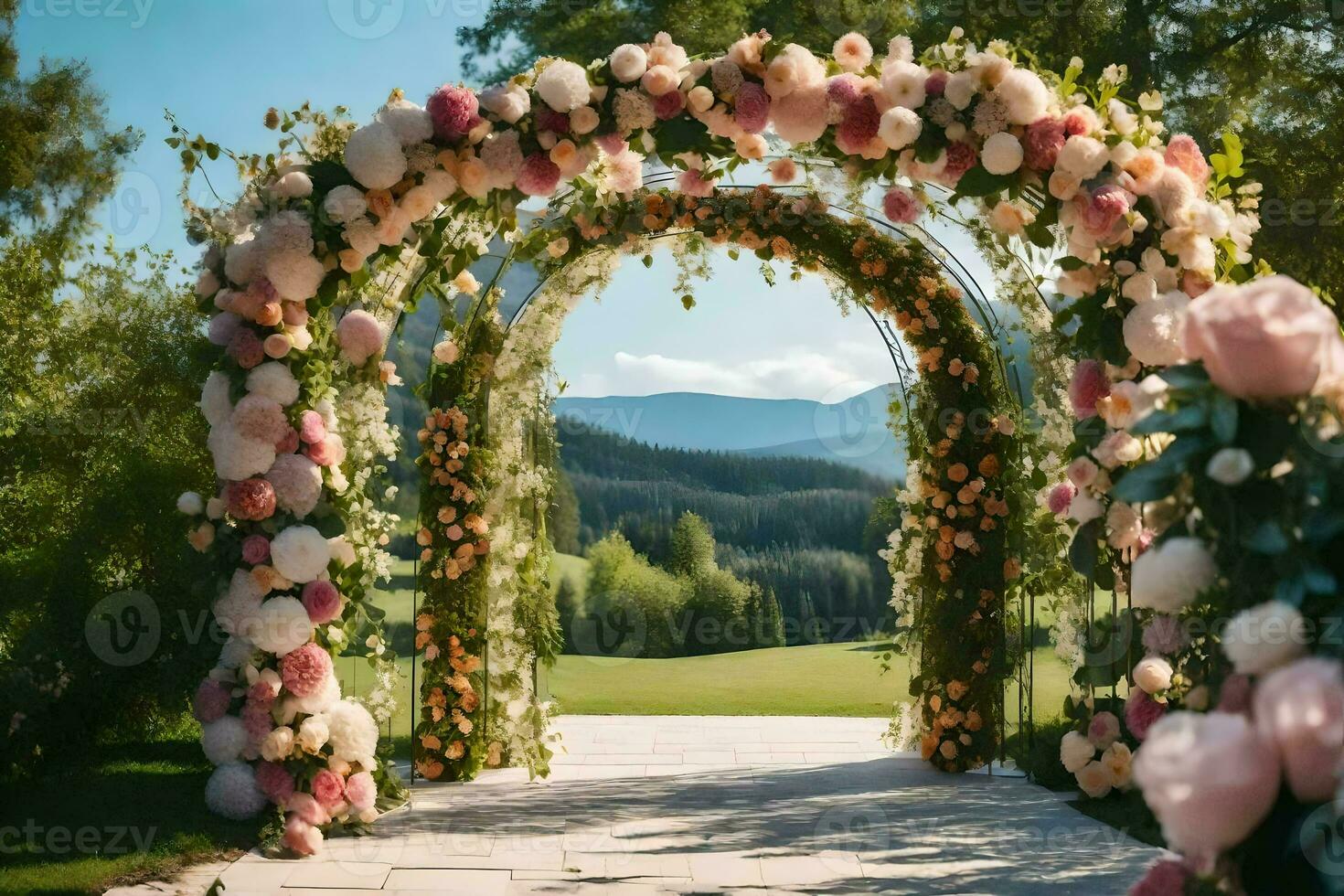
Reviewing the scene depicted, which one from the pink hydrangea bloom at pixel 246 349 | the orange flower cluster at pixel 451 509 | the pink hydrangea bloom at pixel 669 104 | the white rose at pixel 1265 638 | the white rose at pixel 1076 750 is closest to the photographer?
the white rose at pixel 1265 638

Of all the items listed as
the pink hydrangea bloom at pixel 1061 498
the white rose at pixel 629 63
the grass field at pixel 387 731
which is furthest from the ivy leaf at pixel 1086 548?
the grass field at pixel 387 731

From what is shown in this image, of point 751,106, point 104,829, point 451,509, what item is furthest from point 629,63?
point 104,829

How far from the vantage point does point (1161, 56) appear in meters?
7.81

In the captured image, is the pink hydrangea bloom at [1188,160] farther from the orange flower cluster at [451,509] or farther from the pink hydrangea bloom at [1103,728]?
the orange flower cluster at [451,509]

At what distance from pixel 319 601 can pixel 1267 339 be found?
3.38 meters

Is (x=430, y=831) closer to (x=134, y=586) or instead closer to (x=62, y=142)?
(x=134, y=586)

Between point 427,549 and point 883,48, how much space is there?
5472 mm

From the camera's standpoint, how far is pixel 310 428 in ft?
13.9

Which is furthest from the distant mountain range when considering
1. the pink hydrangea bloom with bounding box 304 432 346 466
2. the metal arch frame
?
the pink hydrangea bloom with bounding box 304 432 346 466

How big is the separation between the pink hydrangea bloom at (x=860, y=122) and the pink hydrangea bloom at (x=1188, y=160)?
3.19 ft

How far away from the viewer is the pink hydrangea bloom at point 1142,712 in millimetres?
3393

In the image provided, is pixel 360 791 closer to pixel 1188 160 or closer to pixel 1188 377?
pixel 1188 377

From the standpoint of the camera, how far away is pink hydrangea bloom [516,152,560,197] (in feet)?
13.3

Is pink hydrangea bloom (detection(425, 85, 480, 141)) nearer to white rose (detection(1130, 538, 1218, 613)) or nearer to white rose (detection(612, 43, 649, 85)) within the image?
white rose (detection(612, 43, 649, 85))
